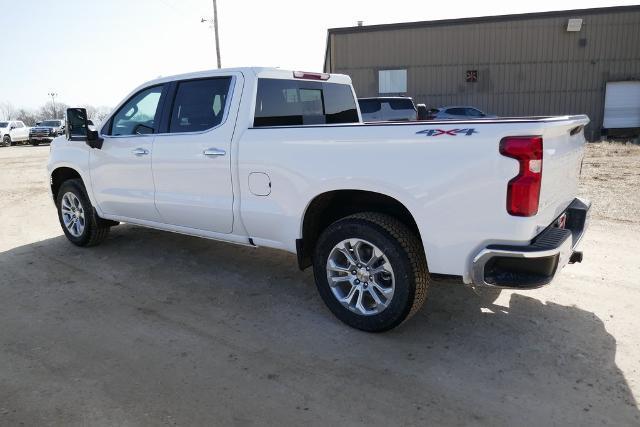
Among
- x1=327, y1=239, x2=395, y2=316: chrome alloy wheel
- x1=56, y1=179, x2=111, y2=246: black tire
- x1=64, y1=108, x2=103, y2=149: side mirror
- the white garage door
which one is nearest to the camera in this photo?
x1=327, y1=239, x2=395, y2=316: chrome alloy wheel

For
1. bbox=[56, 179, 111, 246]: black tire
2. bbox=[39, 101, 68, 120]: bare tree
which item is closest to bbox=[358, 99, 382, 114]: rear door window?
bbox=[56, 179, 111, 246]: black tire

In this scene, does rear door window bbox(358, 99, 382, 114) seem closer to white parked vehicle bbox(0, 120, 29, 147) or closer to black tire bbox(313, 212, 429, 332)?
black tire bbox(313, 212, 429, 332)

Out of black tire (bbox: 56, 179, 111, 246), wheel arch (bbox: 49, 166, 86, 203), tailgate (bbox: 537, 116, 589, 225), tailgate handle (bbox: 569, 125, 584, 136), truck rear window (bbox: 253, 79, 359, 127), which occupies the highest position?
truck rear window (bbox: 253, 79, 359, 127)

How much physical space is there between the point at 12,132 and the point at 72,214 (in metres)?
30.7

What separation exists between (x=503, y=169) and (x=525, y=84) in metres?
27.0

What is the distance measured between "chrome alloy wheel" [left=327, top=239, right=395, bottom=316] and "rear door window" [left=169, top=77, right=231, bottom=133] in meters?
1.63

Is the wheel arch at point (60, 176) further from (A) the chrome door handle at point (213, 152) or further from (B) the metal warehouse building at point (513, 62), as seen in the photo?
(B) the metal warehouse building at point (513, 62)

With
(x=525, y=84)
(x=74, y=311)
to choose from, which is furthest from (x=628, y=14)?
(x=74, y=311)

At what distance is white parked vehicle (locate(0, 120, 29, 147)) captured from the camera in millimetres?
31031

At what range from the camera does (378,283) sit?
3.59 metres

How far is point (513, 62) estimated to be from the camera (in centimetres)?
2691

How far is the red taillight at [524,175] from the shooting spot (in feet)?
9.18

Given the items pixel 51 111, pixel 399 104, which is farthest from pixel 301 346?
pixel 51 111

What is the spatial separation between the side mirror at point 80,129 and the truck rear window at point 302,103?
209 cm
